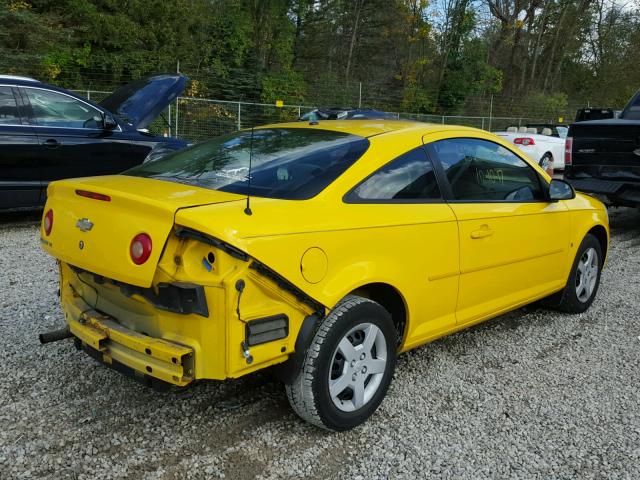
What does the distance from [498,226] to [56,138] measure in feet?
18.5

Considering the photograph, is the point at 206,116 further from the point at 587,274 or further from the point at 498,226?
the point at 498,226

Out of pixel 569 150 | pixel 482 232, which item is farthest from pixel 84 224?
pixel 569 150

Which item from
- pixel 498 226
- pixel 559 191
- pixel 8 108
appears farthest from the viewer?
pixel 8 108

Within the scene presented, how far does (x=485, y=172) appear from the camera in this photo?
3914 mm

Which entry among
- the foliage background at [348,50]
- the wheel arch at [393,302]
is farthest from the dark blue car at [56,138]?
the foliage background at [348,50]

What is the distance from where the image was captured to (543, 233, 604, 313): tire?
4.72 meters

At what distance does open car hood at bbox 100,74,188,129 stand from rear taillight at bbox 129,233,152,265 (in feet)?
19.3

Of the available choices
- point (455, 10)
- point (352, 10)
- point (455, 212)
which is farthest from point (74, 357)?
point (455, 10)

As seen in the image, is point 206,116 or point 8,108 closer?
point 8,108

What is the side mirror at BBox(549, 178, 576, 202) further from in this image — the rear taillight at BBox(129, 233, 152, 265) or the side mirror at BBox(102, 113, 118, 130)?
the side mirror at BBox(102, 113, 118, 130)

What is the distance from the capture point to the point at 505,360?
3936 millimetres

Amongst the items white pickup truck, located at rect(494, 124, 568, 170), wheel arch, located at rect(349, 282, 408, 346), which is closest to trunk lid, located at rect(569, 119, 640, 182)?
wheel arch, located at rect(349, 282, 408, 346)

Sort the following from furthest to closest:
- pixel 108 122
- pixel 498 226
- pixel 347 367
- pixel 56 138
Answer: pixel 108 122
pixel 56 138
pixel 498 226
pixel 347 367

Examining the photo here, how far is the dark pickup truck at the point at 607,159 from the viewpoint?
7410mm
